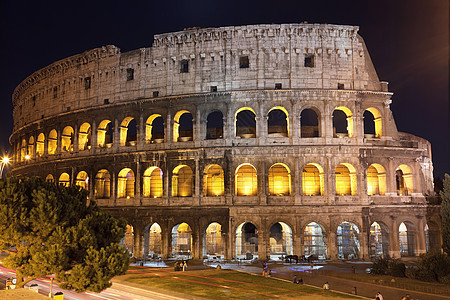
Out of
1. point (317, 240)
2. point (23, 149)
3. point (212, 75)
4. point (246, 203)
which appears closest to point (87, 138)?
point (23, 149)

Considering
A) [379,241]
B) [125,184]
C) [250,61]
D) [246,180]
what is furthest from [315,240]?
[125,184]

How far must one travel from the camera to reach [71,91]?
130ft

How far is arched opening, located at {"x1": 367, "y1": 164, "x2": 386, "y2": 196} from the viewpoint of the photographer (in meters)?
33.4

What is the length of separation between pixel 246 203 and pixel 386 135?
1346 cm

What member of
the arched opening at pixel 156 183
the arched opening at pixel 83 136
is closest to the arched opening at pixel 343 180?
the arched opening at pixel 156 183

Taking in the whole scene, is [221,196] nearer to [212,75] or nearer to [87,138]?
[212,75]

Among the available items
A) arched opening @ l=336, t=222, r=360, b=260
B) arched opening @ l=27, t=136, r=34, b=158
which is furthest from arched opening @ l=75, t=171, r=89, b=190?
arched opening @ l=336, t=222, r=360, b=260

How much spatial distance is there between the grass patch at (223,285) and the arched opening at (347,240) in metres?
11.7

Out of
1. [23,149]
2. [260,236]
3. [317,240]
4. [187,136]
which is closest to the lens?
[260,236]

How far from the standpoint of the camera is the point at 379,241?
35250mm

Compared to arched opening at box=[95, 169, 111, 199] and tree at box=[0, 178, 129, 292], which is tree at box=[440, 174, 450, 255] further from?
arched opening at box=[95, 169, 111, 199]

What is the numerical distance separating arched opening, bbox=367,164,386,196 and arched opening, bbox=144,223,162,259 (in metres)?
19.7

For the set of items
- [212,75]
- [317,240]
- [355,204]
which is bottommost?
[317,240]

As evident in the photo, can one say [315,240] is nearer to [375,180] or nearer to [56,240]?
[375,180]
